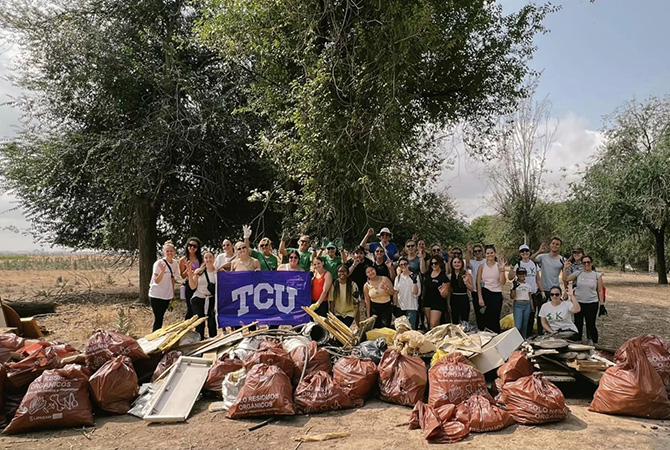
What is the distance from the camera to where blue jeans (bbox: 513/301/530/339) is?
7204mm

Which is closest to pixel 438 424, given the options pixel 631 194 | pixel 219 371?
pixel 219 371

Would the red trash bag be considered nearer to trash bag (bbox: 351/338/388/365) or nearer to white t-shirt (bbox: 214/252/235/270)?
trash bag (bbox: 351/338/388/365)

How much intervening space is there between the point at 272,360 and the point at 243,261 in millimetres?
2584

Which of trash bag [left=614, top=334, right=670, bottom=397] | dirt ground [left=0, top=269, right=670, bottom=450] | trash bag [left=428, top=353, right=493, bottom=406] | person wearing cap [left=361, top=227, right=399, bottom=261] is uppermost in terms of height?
person wearing cap [left=361, top=227, right=399, bottom=261]

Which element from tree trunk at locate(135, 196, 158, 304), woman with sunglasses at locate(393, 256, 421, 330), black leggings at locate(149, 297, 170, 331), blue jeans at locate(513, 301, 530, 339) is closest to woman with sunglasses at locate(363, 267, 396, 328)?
woman with sunglasses at locate(393, 256, 421, 330)

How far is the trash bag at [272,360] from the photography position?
5223 mm

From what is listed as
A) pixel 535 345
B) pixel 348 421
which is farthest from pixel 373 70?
pixel 348 421

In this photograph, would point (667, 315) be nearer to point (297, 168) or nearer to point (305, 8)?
point (297, 168)

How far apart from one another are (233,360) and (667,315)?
11.6 metres

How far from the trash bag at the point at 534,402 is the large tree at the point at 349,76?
4022mm

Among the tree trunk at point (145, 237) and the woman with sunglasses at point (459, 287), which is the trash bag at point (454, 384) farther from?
the tree trunk at point (145, 237)

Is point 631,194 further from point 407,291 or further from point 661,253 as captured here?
point 407,291

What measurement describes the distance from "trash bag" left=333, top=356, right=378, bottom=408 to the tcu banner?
208 cm

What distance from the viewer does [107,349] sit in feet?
17.7
